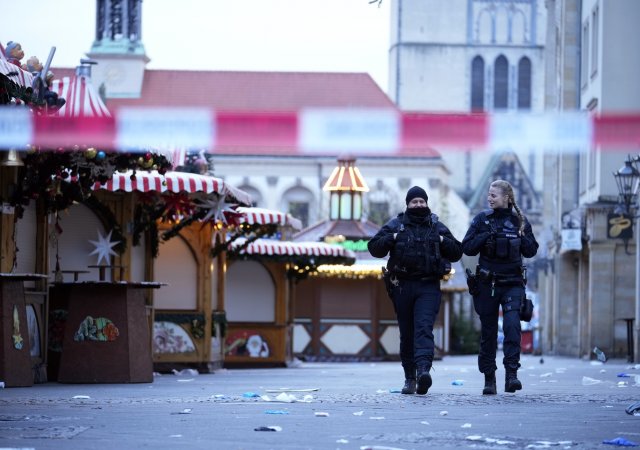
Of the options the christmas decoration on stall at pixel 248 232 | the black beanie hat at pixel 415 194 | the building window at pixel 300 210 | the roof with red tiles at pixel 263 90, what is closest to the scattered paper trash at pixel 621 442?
the black beanie hat at pixel 415 194

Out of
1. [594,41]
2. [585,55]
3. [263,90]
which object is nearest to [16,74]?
[594,41]

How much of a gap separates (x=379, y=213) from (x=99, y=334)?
66787mm

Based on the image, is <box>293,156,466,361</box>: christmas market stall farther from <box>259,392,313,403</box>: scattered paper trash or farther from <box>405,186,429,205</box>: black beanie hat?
<box>259,392,313,403</box>: scattered paper trash

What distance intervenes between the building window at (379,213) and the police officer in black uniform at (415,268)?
61519 millimetres

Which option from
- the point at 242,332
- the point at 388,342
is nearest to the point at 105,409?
the point at 242,332

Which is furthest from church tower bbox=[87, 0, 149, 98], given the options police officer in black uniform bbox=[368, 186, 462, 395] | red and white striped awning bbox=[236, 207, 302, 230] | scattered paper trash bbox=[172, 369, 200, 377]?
police officer in black uniform bbox=[368, 186, 462, 395]

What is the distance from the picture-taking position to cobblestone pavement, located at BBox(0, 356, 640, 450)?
10.5 metres

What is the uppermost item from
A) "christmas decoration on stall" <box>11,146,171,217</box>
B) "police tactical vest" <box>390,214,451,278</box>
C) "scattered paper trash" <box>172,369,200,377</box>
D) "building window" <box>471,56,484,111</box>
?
"building window" <box>471,56,484,111</box>

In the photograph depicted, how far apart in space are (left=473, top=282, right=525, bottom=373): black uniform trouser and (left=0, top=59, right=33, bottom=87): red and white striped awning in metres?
4.55

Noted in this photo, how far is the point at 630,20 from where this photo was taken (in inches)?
1623

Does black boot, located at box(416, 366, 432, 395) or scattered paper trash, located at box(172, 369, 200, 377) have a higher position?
black boot, located at box(416, 366, 432, 395)

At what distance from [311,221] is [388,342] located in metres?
67.9

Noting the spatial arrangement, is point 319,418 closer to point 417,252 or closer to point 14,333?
point 417,252

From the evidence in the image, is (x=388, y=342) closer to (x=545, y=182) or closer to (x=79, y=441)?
(x=545, y=182)
